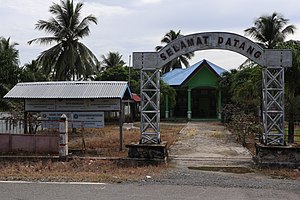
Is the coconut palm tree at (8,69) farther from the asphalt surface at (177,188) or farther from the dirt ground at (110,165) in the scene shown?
the asphalt surface at (177,188)

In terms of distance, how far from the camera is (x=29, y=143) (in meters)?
12.4

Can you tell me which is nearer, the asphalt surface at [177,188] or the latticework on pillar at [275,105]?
the asphalt surface at [177,188]

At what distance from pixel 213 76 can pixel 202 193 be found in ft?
92.1

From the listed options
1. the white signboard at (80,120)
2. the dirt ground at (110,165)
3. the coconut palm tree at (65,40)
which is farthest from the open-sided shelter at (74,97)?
the coconut palm tree at (65,40)

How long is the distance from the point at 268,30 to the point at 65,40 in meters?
16.4

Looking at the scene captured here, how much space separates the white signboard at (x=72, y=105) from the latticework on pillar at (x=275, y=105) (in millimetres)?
5152

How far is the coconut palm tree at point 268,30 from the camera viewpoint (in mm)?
30141

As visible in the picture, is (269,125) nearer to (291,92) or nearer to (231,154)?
(231,154)

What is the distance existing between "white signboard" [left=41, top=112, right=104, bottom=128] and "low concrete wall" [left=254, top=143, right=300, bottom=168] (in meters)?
5.74

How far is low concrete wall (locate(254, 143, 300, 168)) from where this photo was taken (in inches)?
408

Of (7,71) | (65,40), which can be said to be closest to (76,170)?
(7,71)

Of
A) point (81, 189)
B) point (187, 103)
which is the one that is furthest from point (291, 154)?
point (187, 103)

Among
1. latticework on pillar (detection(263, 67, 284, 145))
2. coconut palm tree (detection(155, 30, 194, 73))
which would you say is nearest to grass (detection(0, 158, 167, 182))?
latticework on pillar (detection(263, 67, 284, 145))

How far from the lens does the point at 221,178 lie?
8953 mm
